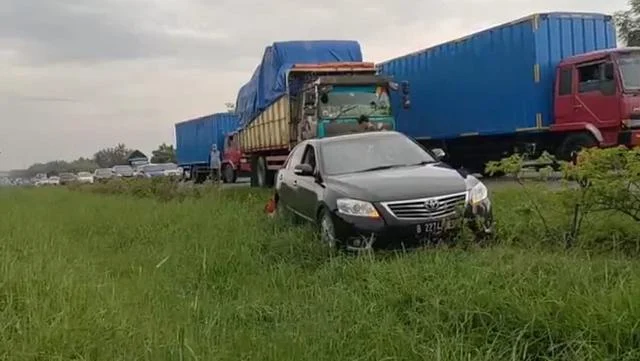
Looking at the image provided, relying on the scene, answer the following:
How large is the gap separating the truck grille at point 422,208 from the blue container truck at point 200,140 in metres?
25.0

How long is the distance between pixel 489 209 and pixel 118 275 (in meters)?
4.04

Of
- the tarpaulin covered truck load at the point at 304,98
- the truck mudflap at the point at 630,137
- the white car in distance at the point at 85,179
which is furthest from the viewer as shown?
the white car in distance at the point at 85,179

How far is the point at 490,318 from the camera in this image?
434 centimetres

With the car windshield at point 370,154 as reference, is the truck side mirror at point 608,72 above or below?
above

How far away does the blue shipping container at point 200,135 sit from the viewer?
33969mm

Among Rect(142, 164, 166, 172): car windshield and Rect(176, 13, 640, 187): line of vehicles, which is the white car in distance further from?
Rect(176, 13, 640, 187): line of vehicles

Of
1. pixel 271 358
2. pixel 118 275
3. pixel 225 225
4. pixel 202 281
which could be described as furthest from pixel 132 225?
pixel 271 358

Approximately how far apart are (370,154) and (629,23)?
31.6 m

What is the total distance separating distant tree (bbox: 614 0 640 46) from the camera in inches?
1348

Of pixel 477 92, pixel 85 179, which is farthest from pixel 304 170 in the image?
pixel 85 179

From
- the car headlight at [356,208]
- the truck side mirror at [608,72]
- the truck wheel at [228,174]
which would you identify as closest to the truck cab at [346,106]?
the truck side mirror at [608,72]

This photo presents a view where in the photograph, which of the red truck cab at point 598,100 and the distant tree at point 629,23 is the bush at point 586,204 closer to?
the red truck cab at point 598,100

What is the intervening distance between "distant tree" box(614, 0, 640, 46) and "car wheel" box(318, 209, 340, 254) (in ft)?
103

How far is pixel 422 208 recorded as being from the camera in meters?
6.79
